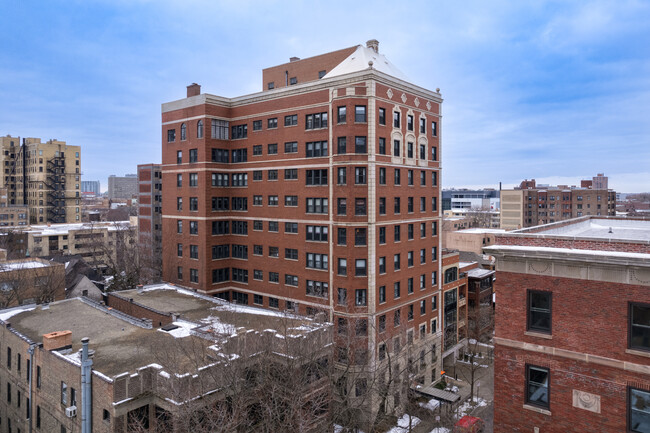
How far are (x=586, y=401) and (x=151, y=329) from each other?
2990cm

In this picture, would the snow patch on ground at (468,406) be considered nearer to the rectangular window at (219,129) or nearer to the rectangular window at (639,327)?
the rectangular window at (639,327)

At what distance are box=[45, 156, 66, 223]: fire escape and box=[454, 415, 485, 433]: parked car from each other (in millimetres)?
139513

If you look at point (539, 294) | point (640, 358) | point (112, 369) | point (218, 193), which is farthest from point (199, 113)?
point (640, 358)

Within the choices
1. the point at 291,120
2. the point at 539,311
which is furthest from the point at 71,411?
the point at 291,120

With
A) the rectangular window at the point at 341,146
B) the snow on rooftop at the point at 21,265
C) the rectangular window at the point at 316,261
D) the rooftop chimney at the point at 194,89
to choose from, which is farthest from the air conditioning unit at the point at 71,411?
the rooftop chimney at the point at 194,89

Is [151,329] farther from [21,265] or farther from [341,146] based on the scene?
[21,265]

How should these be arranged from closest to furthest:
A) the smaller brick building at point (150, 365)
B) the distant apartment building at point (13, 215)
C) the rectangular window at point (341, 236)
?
the smaller brick building at point (150, 365), the rectangular window at point (341, 236), the distant apartment building at point (13, 215)

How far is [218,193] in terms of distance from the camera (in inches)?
2090

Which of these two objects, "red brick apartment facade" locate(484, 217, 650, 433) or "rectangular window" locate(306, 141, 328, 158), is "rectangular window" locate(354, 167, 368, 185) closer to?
"rectangular window" locate(306, 141, 328, 158)

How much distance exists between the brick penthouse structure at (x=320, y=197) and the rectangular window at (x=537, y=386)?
58.1 ft

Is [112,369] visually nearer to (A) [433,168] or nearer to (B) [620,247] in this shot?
(B) [620,247]

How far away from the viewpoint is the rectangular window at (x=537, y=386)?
2003 cm

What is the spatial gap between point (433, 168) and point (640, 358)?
36.9 metres

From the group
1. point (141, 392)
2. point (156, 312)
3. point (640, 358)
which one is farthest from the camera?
point (156, 312)
